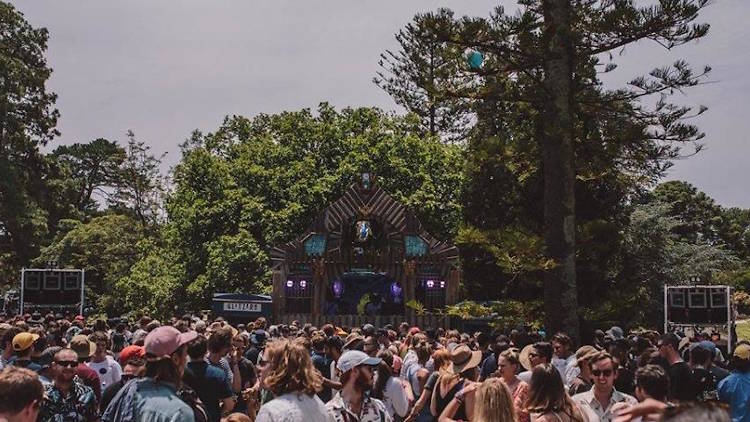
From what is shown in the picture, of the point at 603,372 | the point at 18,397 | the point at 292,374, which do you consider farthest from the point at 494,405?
the point at 18,397

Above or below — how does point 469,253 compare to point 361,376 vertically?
above

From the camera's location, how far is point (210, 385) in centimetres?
703

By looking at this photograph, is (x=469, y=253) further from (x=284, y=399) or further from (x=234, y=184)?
(x=284, y=399)

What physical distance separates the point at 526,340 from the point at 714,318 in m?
10.4

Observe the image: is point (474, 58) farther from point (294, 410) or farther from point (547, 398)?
point (294, 410)

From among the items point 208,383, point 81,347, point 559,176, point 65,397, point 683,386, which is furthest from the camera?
point 559,176

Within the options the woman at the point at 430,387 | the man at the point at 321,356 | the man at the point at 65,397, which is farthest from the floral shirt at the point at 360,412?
the man at the point at 321,356

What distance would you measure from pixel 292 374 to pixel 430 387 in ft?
10.2

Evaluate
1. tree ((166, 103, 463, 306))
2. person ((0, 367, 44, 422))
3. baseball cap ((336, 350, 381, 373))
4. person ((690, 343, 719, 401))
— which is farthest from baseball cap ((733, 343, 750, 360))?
tree ((166, 103, 463, 306))

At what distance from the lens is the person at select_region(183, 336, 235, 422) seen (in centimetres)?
699

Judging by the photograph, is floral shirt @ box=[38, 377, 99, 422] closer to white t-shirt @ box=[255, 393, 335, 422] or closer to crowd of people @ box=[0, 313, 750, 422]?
crowd of people @ box=[0, 313, 750, 422]

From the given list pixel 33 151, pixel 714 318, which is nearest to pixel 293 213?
pixel 33 151

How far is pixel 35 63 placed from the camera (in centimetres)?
3903

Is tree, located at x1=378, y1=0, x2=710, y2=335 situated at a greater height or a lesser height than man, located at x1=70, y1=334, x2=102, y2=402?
greater
